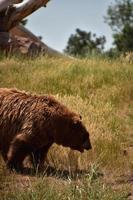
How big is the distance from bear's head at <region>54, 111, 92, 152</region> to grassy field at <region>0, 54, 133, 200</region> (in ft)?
0.84

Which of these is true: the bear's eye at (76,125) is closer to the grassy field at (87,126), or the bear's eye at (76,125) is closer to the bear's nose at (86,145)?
the bear's nose at (86,145)

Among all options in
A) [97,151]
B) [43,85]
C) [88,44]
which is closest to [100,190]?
[97,151]

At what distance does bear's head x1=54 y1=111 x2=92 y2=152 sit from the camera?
7137 mm

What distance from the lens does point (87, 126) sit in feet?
29.3

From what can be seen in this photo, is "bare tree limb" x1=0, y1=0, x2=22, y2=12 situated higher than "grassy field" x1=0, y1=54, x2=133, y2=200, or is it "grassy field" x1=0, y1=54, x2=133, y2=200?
"bare tree limb" x1=0, y1=0, x2=22, y2=12

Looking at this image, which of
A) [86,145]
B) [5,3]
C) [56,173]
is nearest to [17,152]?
[56,173]

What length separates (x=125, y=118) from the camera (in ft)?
34.7

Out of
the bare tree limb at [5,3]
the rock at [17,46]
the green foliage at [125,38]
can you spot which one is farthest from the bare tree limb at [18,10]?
the green foliage at [125,38]

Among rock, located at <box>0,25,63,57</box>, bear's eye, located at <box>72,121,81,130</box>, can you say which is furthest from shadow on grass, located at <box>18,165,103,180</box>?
rock, located at <box>0,25,63,57</box>

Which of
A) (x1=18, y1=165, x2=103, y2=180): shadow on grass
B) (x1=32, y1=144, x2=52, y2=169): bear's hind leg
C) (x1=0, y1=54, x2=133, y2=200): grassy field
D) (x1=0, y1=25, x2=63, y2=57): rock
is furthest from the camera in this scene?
(x1=0, y1=25, x2=63, y2=57): rock

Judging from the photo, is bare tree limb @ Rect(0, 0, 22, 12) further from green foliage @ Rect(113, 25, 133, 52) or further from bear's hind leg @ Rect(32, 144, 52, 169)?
green foliage @ Rect(113, 25, 133, 52)

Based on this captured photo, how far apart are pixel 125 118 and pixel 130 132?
2.45ft

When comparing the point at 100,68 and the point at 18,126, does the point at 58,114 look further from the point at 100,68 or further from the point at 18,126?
the point at 100,68

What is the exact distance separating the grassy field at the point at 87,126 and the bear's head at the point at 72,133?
0.84 ft
